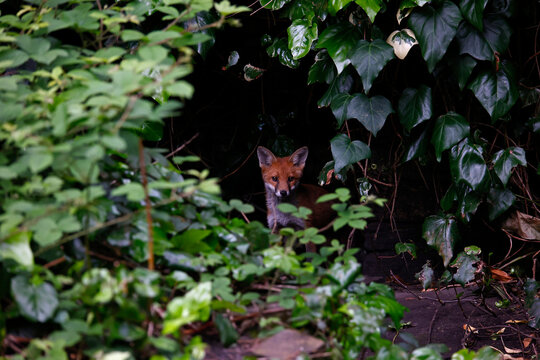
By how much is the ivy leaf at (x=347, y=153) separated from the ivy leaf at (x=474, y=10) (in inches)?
44.2

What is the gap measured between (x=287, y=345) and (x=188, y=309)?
1.25 feet

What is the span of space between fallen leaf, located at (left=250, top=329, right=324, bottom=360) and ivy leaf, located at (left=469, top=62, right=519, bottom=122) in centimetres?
262

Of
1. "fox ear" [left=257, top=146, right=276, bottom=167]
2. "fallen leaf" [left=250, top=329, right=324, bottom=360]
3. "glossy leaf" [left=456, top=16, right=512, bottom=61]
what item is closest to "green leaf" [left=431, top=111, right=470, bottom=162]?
"glossy leaf" [left=456, top=16, right=512, bottom=61]

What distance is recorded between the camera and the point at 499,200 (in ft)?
13.1

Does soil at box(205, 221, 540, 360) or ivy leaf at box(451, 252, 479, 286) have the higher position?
ivy leaf at box(451, 252, 479, 286)

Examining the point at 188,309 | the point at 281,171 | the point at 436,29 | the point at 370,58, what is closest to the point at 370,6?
the point at 370,58

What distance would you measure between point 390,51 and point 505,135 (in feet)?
4.31

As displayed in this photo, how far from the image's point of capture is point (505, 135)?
13.7 feet

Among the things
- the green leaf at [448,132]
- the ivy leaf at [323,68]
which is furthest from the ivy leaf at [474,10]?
the ivy leaf at [323,68]

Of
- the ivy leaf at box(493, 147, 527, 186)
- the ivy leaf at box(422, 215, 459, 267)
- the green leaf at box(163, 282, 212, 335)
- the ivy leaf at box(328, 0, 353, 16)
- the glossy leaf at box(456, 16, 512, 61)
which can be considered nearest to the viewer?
the green leaf at box(163, 282, 212, 335)

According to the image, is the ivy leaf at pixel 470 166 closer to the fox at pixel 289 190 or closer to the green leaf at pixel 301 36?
the green leaf at pixel 301 36

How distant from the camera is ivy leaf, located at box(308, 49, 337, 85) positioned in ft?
13.5

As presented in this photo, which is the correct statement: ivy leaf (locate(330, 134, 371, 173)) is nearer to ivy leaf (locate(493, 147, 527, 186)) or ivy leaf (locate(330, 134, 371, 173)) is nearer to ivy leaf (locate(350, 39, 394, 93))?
ivy leaf (locate(350, 39, 394, 93))

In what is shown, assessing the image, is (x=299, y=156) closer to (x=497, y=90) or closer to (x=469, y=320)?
(x=497, y=90)
